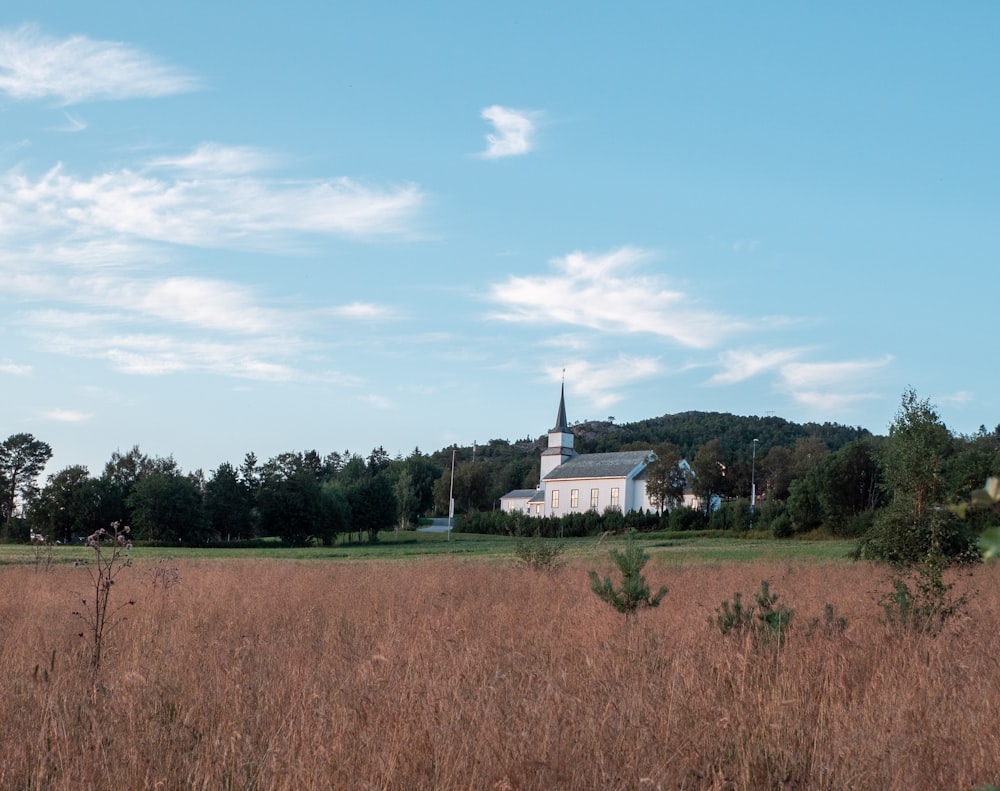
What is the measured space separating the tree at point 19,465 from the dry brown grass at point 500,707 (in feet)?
297

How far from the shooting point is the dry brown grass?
401 centimetres

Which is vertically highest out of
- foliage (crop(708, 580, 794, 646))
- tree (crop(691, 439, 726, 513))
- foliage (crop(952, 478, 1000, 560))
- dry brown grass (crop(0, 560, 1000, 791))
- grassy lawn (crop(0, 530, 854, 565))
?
tree (crop(691, 439, 726, 513))

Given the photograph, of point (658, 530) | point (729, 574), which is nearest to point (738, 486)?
point (658, 530)

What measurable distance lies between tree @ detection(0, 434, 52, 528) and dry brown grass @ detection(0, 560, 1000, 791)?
9043 centimetres

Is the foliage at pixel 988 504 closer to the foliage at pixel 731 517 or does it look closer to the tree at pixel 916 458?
the tree at pixel 916 458

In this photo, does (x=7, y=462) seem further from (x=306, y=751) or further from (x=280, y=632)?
(x=306, y=751)

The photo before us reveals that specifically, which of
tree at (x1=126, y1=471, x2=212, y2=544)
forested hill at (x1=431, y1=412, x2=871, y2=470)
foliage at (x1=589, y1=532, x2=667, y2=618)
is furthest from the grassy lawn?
forested hill at (x1=431, y1=412, x2=871, y2=470)

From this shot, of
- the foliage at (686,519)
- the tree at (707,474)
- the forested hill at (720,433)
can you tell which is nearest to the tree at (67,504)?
the foliage at (686,519)

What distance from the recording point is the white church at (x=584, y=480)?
91.8m

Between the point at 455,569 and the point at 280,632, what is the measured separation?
9181mm

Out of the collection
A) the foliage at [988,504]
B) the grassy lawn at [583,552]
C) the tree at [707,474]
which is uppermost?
the tree at [707,474]

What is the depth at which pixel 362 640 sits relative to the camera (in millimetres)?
8336

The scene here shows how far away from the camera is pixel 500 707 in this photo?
4793 millimetres

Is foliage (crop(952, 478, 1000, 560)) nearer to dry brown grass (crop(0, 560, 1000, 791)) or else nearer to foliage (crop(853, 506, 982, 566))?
dry brown grass (crop(0, 560, 1000, 791))
